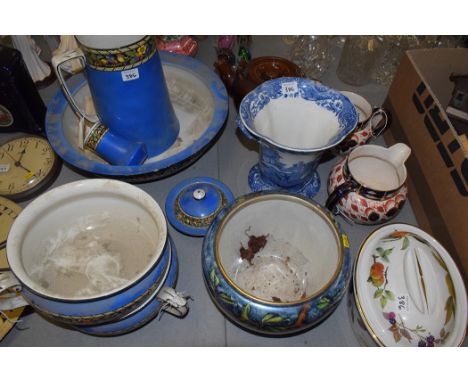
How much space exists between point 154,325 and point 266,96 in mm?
452

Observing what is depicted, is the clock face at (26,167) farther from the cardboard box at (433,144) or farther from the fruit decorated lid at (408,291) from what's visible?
the cardboard box at (433,144)

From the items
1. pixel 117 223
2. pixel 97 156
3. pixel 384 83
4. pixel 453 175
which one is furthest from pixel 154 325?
pixel 384 83

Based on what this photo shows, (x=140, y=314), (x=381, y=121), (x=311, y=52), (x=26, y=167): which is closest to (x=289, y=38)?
(x=311, y=52)

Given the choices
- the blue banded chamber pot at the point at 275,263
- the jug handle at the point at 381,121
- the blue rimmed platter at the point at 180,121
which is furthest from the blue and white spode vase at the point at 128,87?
the jug handle at the point at 381,121

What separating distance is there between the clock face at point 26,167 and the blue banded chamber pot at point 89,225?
0.20 metres

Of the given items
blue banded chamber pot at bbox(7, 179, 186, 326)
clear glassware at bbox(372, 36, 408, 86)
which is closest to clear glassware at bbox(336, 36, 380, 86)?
clear glassware at bbox(372, 36, 408, 86)

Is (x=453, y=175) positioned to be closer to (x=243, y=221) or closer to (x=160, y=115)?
(x=243, y=221)

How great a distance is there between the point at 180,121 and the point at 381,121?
0.45 meters

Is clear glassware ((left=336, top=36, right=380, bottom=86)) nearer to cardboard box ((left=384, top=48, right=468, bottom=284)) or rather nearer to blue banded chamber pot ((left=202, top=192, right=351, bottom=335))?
cardboard box ((left=384, top=48, right=468, bottom=284))

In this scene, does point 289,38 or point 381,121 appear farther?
point 289,38

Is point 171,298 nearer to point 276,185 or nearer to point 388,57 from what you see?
point 276,185

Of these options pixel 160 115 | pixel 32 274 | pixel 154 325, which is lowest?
pixel 154 325

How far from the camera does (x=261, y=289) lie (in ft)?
2.19

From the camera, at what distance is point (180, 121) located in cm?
87
